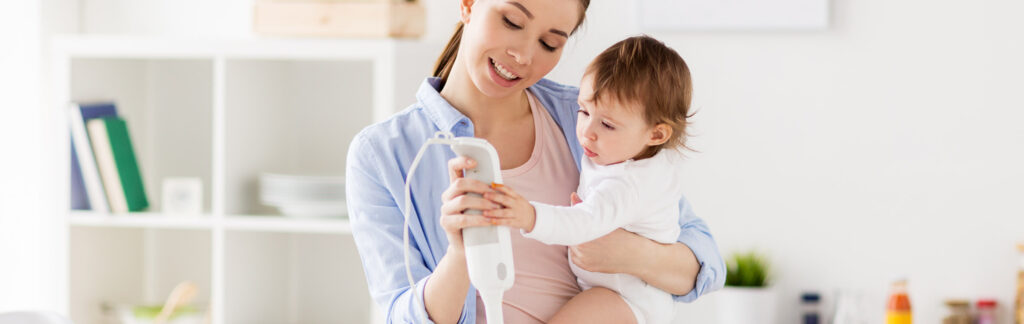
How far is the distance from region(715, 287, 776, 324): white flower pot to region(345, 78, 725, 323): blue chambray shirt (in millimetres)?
1201

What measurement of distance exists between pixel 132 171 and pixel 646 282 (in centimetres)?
157

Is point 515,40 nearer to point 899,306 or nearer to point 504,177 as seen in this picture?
point 504,177

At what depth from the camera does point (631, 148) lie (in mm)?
1167

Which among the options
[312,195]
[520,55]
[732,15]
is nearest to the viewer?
[520,55]

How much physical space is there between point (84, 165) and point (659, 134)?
163 cm

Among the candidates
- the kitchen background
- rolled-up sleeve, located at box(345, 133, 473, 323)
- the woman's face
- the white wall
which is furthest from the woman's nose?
the white wall

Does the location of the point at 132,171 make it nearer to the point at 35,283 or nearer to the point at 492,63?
the point at 35,283

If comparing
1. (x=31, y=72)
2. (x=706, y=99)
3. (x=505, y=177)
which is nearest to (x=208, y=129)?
(x=31, y=72)

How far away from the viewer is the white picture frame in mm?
2402

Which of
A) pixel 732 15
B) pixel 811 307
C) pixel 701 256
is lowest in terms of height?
pixel 811 307

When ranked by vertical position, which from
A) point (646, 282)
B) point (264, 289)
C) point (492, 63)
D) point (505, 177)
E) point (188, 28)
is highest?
point (188, 28)

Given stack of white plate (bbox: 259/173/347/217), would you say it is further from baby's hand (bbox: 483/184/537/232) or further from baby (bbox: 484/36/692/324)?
baby's hand (bbox: 483/184/537/232)

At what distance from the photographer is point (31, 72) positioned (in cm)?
241

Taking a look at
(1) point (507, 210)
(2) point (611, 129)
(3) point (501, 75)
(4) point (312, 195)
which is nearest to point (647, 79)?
(2) point (611, 129)
